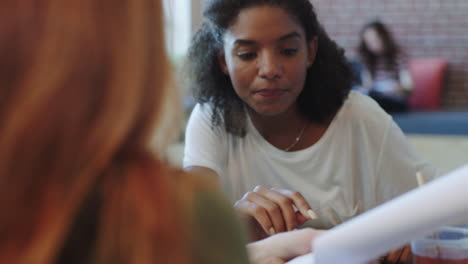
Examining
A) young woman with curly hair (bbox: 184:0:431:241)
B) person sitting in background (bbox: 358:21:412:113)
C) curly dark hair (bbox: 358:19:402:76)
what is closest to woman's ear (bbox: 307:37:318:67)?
young woman with curly hair (bbox: 184:0:431:241)

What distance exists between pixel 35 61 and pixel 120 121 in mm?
79

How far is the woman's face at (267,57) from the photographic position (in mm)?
1388

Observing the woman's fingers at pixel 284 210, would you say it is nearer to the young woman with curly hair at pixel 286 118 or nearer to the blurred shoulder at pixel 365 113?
the young woman with curly hair at pixel 286 118

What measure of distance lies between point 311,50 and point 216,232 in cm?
108

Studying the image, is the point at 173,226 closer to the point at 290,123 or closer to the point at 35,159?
the point at 35,159

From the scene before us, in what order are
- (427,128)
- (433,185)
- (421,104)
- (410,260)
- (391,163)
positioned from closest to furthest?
(433,185) → (410,260) → (391,163) → (427,128) → (421,104)

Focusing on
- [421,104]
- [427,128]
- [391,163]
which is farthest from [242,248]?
[421,104]

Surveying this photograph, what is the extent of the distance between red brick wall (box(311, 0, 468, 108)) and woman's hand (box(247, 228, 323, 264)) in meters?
4.77

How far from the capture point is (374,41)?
536 centimetres

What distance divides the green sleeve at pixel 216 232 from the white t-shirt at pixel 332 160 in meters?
0.91

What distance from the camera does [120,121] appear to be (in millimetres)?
491

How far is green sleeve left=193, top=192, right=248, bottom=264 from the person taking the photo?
0.50m

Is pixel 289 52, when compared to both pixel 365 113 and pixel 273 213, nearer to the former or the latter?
pixel 365 113

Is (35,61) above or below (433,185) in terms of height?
above
